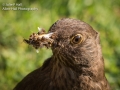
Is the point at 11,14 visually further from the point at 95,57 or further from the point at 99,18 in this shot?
the point at 95,57

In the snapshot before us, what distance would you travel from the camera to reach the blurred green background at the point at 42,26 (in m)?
5.53

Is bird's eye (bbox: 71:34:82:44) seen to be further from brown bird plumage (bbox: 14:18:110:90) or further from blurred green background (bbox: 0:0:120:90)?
blurred green background (bbox: 0:0:120:90)

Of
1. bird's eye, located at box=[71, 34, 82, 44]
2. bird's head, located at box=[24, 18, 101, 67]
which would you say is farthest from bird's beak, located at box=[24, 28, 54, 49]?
bird's eye, located at box=[71, 34, 82, 44]

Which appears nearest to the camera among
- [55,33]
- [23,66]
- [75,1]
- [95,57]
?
[55,33]

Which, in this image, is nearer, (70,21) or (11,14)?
(70,21)

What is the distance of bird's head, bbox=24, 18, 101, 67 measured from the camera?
3.51 meters

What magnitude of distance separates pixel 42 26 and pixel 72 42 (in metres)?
2.48

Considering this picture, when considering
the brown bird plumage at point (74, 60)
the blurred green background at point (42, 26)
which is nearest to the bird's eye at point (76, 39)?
the brown bird plumage at point (74, 60)

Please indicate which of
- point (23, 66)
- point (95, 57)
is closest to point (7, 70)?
point (23, 66)

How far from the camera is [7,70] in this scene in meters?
5.56

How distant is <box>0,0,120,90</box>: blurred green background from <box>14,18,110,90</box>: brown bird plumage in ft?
4.94

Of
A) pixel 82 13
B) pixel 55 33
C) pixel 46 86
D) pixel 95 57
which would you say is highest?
pixel 82 13

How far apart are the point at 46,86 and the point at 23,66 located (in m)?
1.56

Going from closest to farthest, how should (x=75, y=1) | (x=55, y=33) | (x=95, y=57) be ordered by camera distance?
(x=55, y=33)
(x=95, y=57)
(x=75, y=1)
